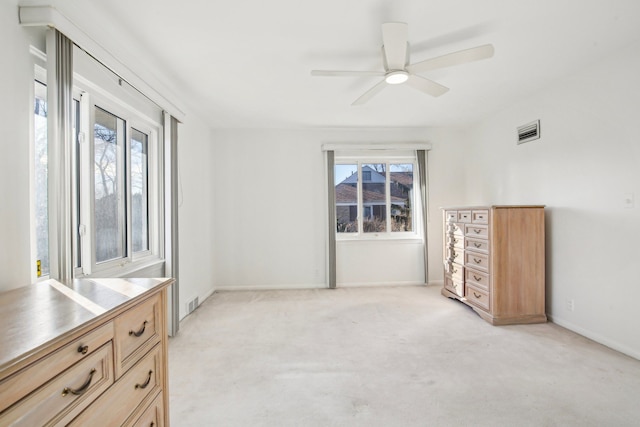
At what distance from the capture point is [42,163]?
5.47 ft

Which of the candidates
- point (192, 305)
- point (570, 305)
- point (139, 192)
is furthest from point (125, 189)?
point (570, 305)

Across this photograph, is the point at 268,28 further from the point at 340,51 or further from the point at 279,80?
the point at 279,80

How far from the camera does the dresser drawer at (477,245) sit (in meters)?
3.09

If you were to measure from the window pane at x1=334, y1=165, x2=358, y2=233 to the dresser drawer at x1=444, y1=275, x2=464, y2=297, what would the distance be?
58.2 inches

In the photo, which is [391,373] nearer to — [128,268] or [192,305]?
[128,268]

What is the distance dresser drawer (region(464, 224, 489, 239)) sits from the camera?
309 cm

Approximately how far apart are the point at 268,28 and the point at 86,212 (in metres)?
1.74

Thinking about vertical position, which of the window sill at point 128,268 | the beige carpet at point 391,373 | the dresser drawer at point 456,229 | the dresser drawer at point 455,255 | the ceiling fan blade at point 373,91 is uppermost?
the ceiling fan blade at point 373,91

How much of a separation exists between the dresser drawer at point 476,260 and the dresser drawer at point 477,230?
21 cm

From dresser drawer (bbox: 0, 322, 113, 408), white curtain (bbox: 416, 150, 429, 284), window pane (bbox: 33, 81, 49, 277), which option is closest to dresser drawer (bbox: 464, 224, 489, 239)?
white curtain (bbox: 416, 150, 429, 284)

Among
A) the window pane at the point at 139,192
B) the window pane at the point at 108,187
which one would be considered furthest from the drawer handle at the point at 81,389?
the window pane at the point at 139,192

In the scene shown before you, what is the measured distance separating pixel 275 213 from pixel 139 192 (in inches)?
77.0

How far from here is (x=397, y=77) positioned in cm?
221

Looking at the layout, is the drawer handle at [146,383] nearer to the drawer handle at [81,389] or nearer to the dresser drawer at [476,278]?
the drawer handle at [81,389]
